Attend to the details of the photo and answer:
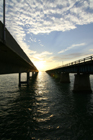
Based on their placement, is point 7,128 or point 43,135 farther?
point 7,128

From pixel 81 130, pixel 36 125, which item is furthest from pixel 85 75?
pixel 36 125

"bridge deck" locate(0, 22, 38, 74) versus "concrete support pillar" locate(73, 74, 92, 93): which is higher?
"bridge deck" locate(0, 22, 38, 74)

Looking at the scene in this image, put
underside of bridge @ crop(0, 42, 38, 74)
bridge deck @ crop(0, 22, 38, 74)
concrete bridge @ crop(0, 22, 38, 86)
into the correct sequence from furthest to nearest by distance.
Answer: underside of bridge @ crop(0, 42, 38, 74) < bridge deck @ crop(0, 22, 38, 74) < concrete bridge @ crop(0, 22, 38, 86)

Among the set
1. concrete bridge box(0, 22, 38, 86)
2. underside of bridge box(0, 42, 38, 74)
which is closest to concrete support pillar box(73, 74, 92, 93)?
underside of bridge box(0, 42, 38, 74)

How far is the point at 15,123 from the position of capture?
10.1 metres

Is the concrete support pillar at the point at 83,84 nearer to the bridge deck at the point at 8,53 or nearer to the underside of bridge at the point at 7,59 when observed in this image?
the underside of bridge at the point at 7,59

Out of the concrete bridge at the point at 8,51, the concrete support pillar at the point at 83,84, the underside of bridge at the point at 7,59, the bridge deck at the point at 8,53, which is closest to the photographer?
the concrete bridge at the point at 8,51

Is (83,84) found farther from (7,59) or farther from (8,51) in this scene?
(8,51)

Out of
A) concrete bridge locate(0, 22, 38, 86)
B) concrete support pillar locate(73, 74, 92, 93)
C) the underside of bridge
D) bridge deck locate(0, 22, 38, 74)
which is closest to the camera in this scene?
concrete bridge locate(0, 22, 38, 86)

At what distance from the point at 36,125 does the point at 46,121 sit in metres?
1.29

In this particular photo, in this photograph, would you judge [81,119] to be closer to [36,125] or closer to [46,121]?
[46,121]

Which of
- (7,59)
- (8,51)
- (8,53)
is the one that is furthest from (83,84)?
(8,51)

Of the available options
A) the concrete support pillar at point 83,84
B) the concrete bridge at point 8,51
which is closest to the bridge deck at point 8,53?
the concrete bridge at point 8,51

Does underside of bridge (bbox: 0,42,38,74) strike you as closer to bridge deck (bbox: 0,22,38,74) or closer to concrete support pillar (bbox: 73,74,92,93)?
bridge deck (bbox: 0,22,38,74)
